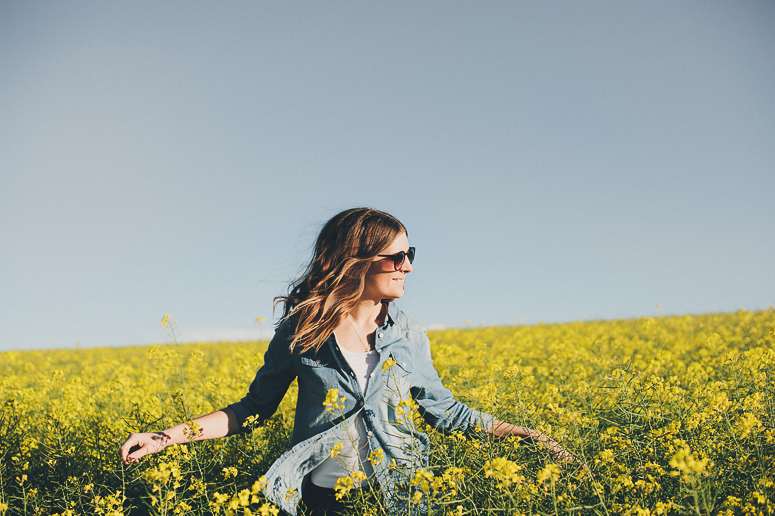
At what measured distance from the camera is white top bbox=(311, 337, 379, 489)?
221 centimetres

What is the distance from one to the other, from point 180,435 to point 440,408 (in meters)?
1.22

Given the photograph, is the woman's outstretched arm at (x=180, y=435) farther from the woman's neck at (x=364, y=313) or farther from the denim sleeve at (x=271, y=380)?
the woman's neck at (x=364, y=313)

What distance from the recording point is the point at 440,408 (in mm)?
2396

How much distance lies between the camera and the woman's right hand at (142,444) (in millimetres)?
1979

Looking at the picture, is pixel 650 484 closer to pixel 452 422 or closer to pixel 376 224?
pixel 452 422

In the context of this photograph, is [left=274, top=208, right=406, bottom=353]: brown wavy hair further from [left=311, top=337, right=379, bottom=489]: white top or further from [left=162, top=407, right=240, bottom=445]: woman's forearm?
[left=162, top=407, right=240, bottom=445]: woman's forearm

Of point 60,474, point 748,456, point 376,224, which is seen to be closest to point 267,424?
point 60,474

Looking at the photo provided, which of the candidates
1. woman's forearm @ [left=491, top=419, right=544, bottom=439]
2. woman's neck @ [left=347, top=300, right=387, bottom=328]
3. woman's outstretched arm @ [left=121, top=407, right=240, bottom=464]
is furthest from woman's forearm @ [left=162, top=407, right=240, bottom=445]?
woman's forearm @ [left=491, top=419, right=544, bottom=439]

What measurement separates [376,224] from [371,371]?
73cm

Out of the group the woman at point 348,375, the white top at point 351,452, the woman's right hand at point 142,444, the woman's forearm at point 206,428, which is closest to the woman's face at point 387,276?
the woman at point 348,375

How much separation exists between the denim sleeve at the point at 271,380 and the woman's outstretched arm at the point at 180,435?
0.06 meters

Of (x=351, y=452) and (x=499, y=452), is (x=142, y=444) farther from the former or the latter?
(x=499, y=452)

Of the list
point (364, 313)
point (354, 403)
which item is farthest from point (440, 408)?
point (364, 313)

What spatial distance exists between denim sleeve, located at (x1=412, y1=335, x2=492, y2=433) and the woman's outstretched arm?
3.06 ft
